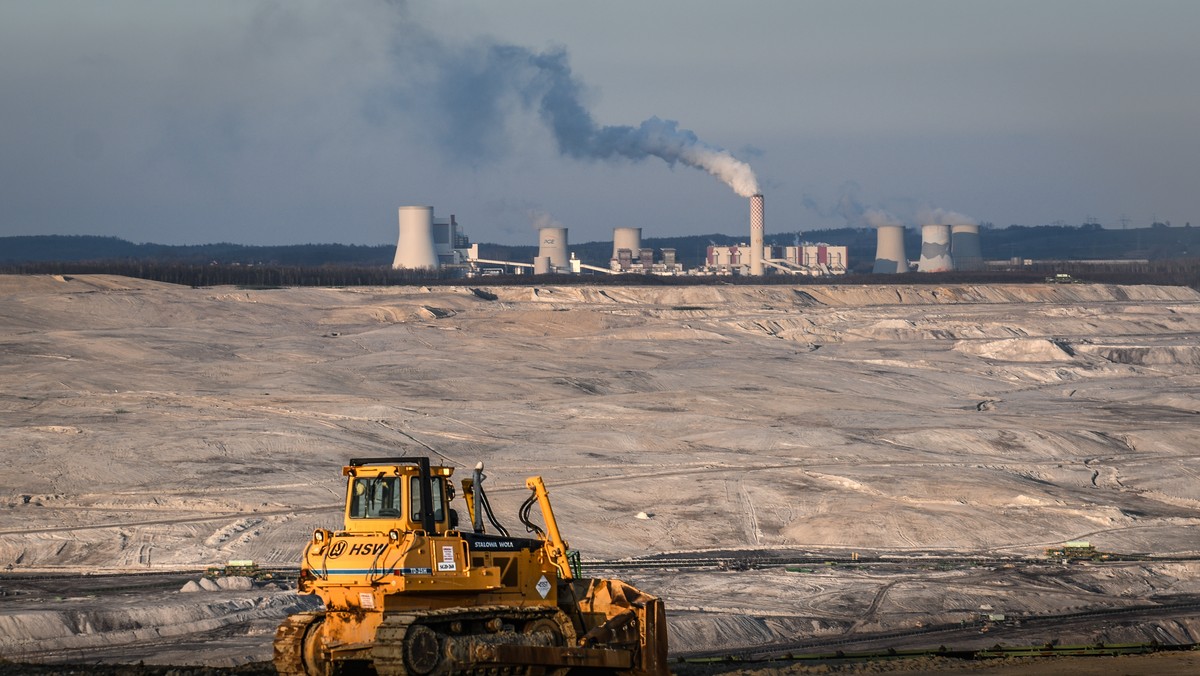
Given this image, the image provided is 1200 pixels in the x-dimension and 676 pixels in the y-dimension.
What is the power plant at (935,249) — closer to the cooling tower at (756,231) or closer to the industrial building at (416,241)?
the cooling tower at (756,231)

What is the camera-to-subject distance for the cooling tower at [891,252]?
16188 centimetres

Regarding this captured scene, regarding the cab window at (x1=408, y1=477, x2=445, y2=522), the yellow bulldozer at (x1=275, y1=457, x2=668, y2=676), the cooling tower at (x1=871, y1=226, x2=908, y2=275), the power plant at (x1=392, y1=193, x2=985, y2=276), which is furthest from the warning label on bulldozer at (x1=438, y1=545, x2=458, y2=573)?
the cooling tower at (x1=871, y1=226, x2=908, y2=275)

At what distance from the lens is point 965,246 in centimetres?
16475

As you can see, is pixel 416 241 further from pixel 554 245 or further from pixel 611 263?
pixel 611 263

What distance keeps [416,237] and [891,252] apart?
57.4m

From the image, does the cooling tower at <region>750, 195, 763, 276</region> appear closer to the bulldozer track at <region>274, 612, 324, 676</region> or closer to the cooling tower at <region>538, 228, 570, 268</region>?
the cooling tower at <region>538, 228, 570, 268</region>

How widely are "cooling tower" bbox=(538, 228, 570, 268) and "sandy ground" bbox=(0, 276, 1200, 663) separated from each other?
75881 mm

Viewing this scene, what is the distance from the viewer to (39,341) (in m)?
66.7

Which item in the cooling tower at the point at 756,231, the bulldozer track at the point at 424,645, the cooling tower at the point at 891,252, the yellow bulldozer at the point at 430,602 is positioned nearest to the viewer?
the bulldozer track at the point at 424,645

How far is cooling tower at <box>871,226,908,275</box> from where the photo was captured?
16188cm

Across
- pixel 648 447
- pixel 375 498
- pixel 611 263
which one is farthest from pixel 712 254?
pixel 375 498

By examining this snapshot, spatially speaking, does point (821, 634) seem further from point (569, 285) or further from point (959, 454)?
point (569, 285)

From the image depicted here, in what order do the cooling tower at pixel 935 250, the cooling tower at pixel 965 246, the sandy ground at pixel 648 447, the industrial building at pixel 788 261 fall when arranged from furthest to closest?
the industrial building at pixel 788 261, the cooling tower at pixel 965 246, the cooling tower at pixel 935 250, the sandy ground at pixel 648 447

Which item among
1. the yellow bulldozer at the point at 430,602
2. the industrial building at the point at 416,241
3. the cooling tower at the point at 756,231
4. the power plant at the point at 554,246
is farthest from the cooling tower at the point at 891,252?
the yellow bulldozer at the point at 430,602
